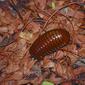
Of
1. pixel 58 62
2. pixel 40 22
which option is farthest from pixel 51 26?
pixel 58 62

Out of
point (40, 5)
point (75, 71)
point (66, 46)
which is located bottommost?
point (75, 71)

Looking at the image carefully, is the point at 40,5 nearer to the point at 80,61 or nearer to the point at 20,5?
the point at 20,5

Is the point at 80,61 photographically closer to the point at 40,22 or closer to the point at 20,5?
the point at 40,22

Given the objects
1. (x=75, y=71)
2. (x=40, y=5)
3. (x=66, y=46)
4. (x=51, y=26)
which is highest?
(x=40, y=5)

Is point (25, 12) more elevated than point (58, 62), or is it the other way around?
point (25, 12)

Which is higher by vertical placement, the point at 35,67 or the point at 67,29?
the point at 67,29

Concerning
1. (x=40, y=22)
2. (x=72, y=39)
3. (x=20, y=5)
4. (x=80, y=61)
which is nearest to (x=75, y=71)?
(x=80, y=61)
